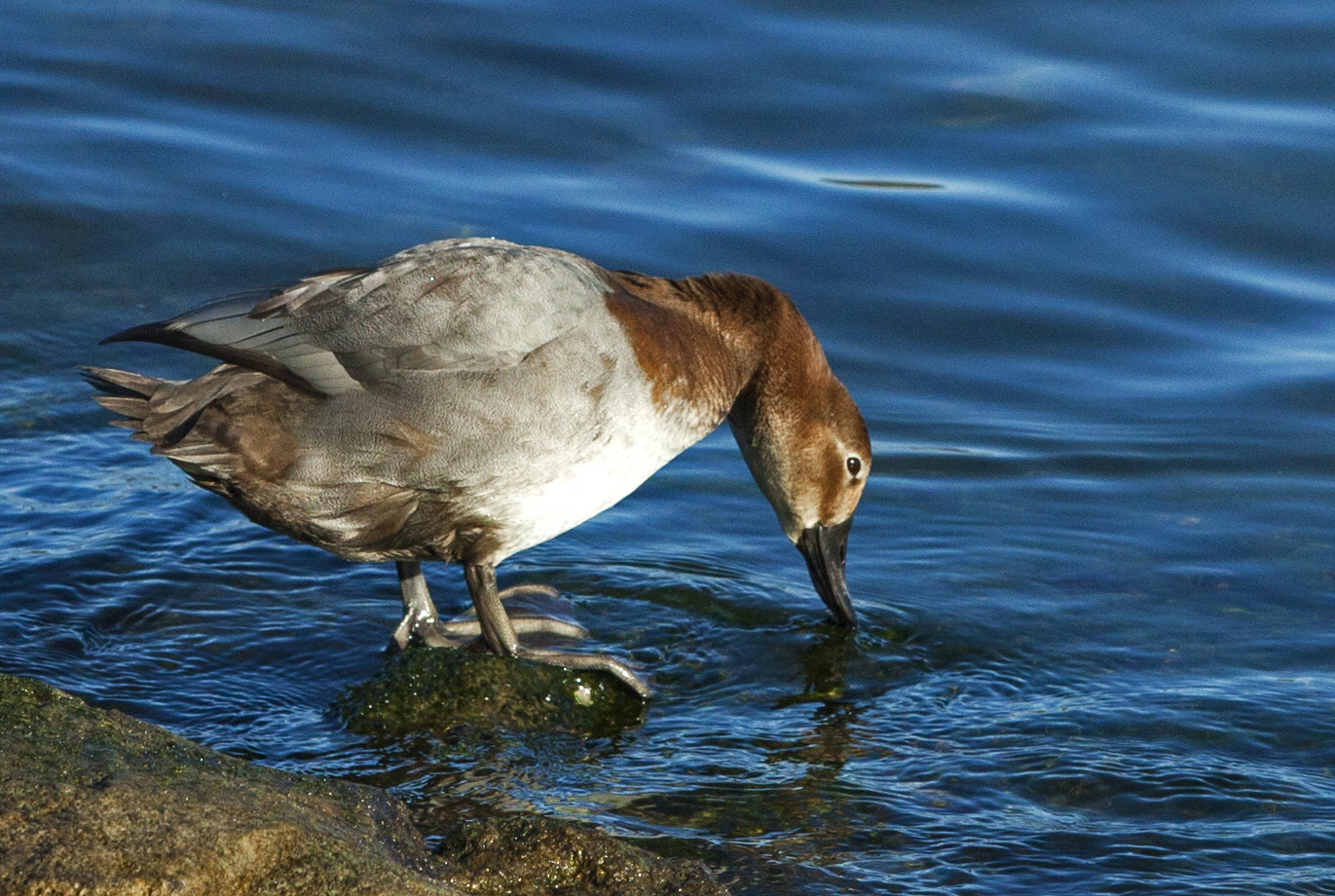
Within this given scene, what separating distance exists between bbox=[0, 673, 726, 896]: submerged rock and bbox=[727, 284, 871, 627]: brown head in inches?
93.1

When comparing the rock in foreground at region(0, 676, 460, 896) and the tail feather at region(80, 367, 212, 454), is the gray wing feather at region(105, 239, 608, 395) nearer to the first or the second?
the tail feather at region(80, 367, 212, 454)

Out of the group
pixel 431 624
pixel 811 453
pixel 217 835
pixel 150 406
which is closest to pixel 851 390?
pixel 811 453

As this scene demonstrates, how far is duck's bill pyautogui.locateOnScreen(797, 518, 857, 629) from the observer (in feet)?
20.0

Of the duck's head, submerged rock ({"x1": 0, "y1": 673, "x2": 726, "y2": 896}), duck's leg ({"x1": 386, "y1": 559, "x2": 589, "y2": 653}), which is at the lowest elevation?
duck's leg ({"x1": 386, "y1": 559, "x2": 589, "y2": 653})

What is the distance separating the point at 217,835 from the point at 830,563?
3254 millimetres

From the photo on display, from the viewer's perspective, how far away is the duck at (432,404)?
197 inches

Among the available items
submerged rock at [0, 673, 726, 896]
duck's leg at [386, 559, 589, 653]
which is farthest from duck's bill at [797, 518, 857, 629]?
submerged rock at [0, 673, 726, 896]

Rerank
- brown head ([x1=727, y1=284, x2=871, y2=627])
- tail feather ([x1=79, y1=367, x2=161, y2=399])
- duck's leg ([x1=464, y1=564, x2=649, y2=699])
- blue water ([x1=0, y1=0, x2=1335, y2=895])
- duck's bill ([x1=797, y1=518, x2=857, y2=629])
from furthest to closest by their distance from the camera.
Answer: duck's bill ([x1=797, y1=518, x2=857, y2=629]) → brown head ([x1=727, y1=284, x2=871, y2=627]) → duck's leg ([x1=464, y1=564, x2=649, y2=699]) → tail feather ([x1=79, y1=367, x2=161, y2=399]) → blue water ([x1=0, y1=0, x2=1335, y2=895])

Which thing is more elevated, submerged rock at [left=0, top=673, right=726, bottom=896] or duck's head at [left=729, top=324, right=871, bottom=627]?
duck's head at [left=729, top=324, right=871, bottom=627]

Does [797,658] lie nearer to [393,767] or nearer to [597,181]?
[393,767]

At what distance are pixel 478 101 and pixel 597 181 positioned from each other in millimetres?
1230

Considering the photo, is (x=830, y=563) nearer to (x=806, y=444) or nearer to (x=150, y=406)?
(x=806, y=444)

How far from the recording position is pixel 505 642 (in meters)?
5.52

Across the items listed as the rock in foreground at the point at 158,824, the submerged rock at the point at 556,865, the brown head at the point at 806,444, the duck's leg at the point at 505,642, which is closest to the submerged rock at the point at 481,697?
the duck's leg at the point at 505,642
